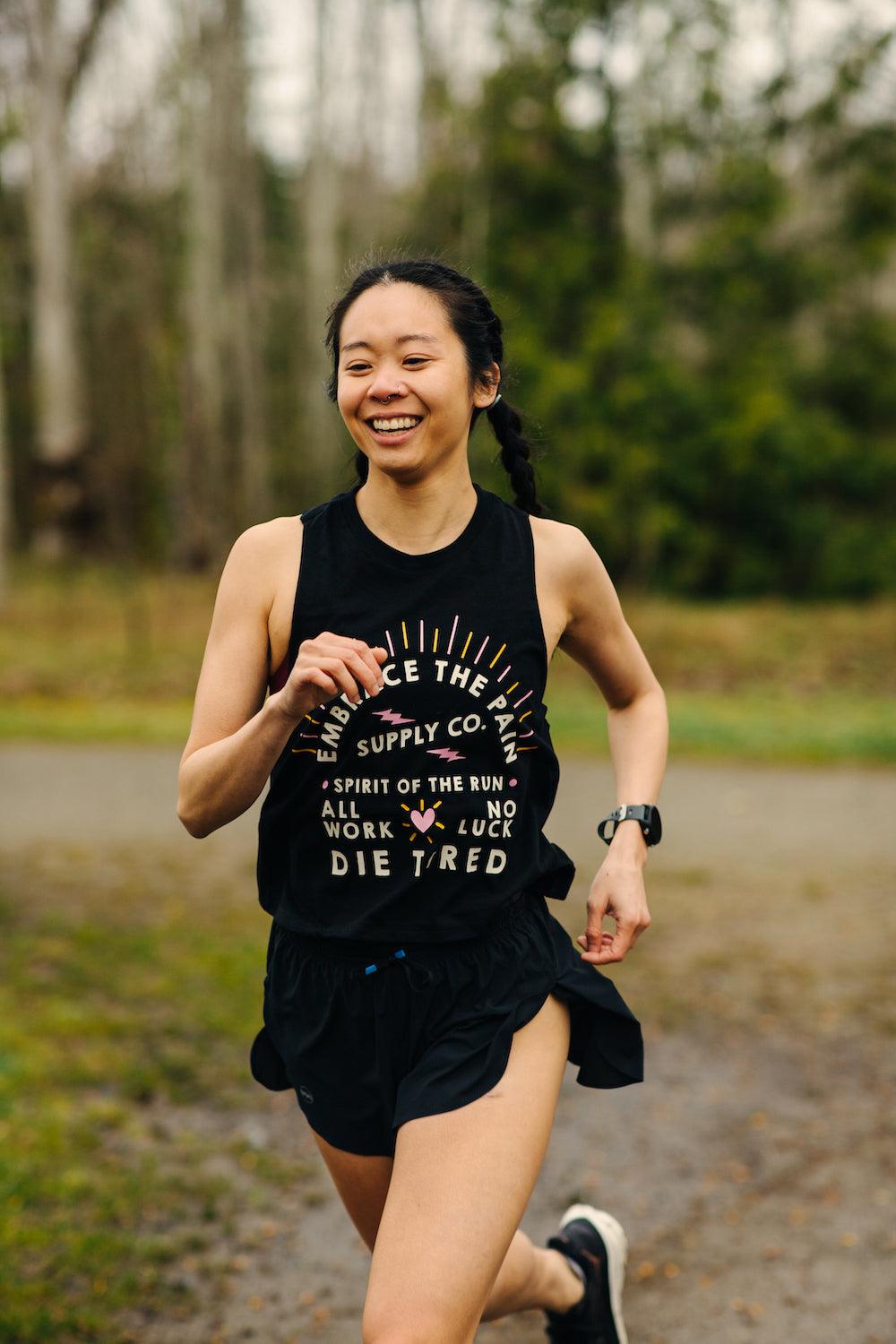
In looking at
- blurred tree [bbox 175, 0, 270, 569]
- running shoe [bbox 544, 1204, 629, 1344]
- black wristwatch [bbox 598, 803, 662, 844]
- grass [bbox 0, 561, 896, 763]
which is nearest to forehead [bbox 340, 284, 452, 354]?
Answer: black wristwatch [bbox 598, 803, 662, 844]

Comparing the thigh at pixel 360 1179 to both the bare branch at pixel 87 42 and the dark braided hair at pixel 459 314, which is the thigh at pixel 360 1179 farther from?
the bare branch at pixel 87 42

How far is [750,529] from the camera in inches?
773

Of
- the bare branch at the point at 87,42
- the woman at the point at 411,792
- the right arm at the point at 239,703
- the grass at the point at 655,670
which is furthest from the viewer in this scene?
the bare branch at the point at 87,42

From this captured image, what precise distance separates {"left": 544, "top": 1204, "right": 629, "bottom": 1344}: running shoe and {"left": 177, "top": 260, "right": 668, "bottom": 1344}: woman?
88cm

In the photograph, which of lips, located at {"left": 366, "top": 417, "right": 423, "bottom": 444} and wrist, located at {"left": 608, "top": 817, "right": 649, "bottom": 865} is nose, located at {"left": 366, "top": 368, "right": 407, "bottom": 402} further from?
wrist, located at {"left": 608, "top": 817, "right": 649, "bottom": 865}

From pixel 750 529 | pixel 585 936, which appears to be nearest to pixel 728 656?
pixel 750 529

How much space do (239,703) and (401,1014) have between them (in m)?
0.58

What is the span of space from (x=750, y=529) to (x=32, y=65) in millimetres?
12265

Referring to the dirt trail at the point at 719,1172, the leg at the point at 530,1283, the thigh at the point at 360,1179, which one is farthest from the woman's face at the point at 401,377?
the dirt trail at the point at 719,1172

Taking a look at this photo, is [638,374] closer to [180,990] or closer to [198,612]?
[198,612]

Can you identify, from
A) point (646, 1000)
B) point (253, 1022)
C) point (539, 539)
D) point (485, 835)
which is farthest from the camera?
point (646, 1000)

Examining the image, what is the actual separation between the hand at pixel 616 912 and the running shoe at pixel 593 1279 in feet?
3.28

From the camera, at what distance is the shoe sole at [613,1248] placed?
9.87 ft

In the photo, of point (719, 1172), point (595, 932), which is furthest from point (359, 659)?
point (719, 1172)
